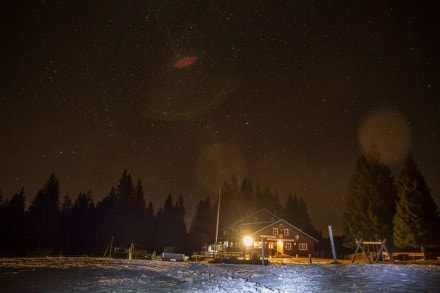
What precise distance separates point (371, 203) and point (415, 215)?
7799 mm

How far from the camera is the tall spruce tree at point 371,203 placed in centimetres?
4775

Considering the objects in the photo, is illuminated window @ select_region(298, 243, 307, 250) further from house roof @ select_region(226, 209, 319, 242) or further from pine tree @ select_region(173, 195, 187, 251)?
pine tree @ select_region(173, 195, 187, 251)

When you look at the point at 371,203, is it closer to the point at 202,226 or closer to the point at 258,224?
the point at 258,224

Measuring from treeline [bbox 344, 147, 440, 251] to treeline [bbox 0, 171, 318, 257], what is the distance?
48.8 metres

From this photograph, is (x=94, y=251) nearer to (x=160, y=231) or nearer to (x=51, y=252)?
(x=51, y=252)

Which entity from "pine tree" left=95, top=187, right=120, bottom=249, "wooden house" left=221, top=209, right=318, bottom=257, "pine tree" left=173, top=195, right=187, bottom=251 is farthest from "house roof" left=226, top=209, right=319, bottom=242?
"pine tree" left=95, top=187, right=120, bottom=249

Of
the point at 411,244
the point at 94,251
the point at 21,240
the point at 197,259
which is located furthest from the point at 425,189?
the point at 21,240

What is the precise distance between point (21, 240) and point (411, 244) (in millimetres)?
60728

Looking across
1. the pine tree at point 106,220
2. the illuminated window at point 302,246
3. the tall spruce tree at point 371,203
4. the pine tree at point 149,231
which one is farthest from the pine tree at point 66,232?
the tall spruce tree at point 371,203

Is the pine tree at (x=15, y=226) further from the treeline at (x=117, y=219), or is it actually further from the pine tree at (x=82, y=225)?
the pine tree at (x=82, y=225)

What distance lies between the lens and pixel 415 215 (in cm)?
4084

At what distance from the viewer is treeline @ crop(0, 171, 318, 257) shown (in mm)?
65425

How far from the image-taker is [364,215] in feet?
161

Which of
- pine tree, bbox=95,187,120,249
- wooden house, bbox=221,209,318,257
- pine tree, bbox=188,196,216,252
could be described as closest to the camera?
wooden house, bbox=221,209,318,257
